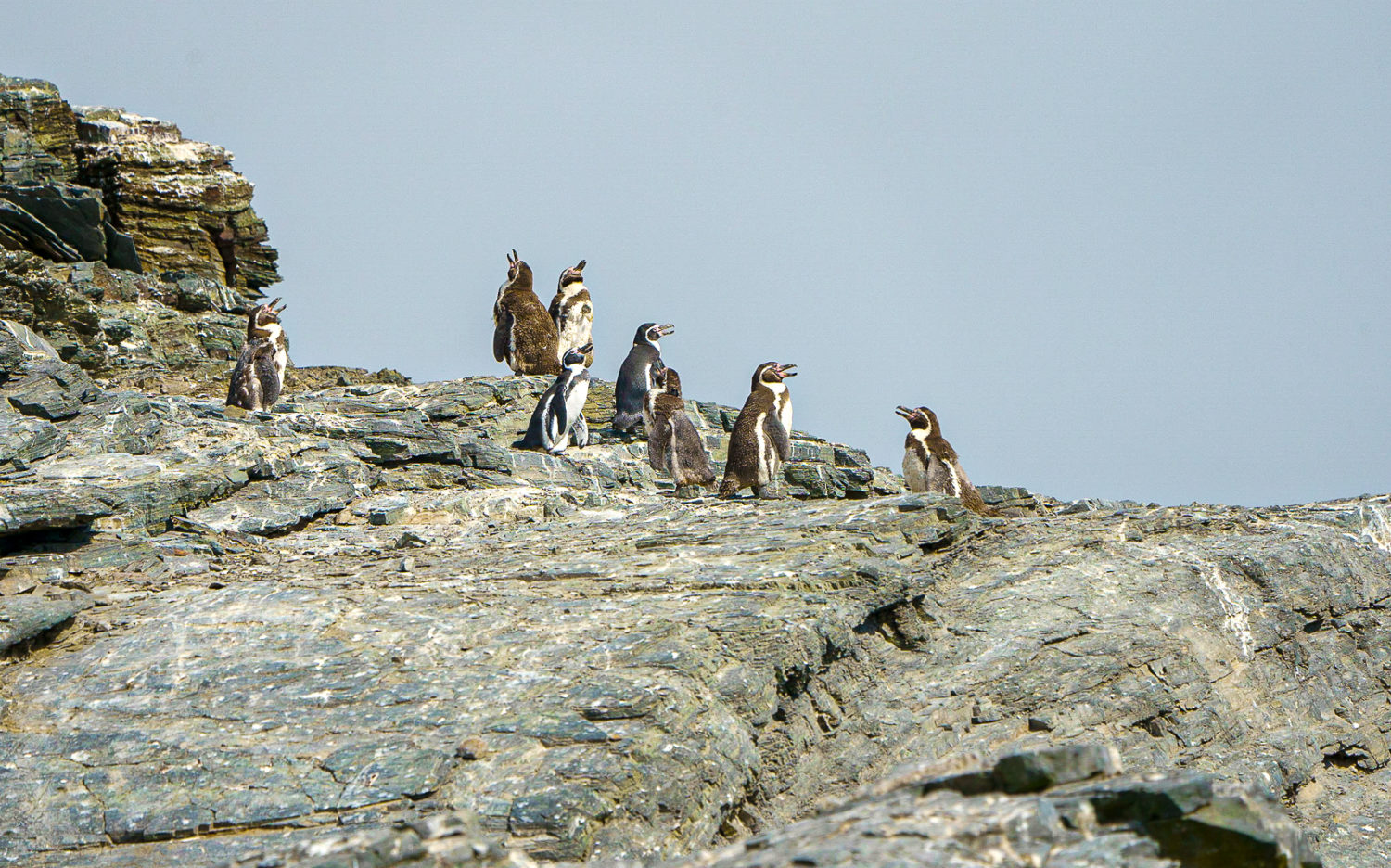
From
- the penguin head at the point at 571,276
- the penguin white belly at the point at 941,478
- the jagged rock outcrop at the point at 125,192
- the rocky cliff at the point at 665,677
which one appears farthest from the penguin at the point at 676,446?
the jagged rock outcrop at the point at 125,192

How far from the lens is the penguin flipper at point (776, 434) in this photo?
1569 cm

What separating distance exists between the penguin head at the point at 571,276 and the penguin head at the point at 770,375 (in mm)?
7872

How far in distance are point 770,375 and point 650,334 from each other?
3.55 metres

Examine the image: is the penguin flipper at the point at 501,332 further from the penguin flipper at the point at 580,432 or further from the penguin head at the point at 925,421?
the penguin head at the point at 925,421

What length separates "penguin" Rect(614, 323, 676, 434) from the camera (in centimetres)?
1933

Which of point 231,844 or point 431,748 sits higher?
point 431,748

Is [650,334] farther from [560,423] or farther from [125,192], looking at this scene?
[125,192]

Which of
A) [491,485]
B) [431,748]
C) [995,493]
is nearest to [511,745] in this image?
[431,748]

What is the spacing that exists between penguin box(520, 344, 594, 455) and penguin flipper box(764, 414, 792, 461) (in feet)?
11.2

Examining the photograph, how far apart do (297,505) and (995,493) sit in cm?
874

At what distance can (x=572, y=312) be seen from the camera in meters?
24.4

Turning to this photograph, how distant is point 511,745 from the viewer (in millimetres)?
7734

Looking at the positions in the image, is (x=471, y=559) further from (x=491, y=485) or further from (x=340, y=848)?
(x=340, y=848)

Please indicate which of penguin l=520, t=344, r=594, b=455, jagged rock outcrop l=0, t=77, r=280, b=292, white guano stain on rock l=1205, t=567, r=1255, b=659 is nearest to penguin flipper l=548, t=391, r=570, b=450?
penguin l=520, t=344, r=594, b=455
